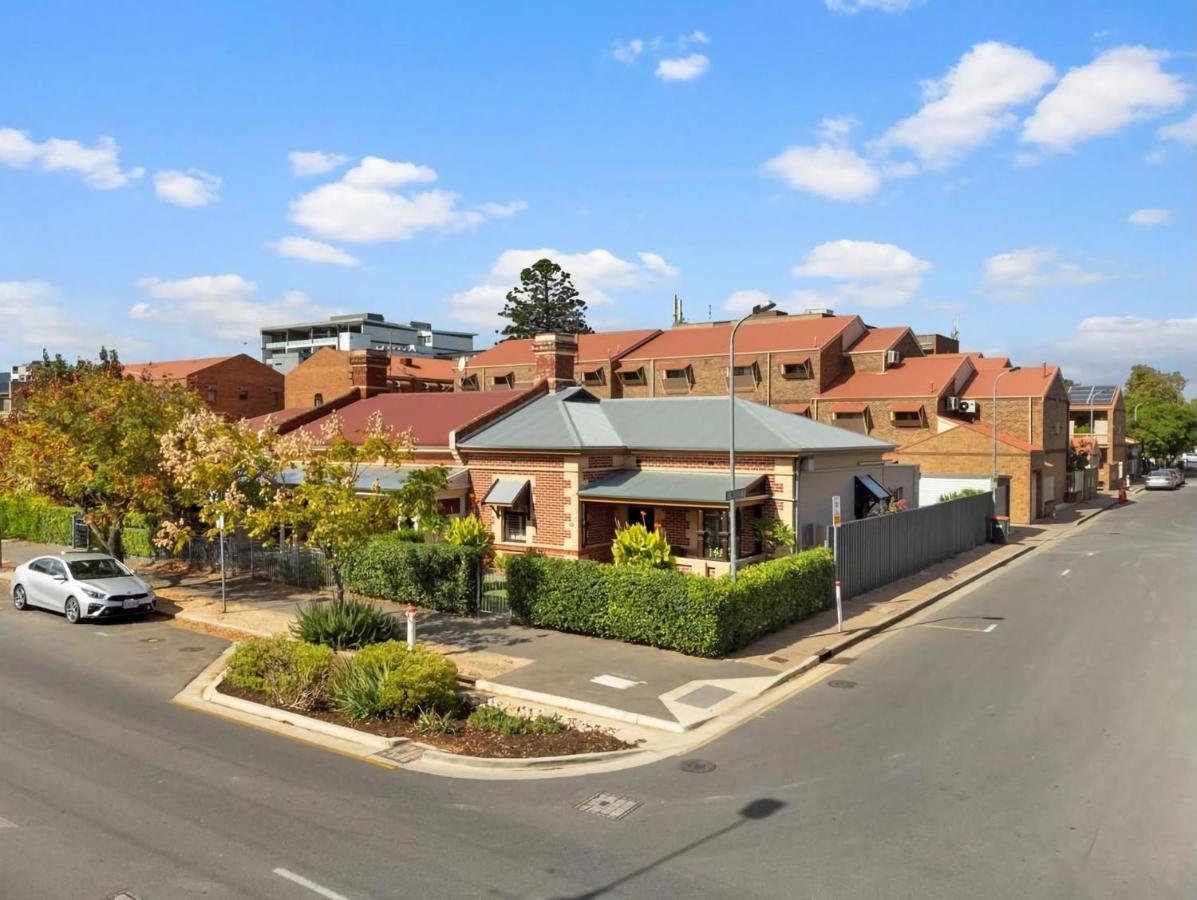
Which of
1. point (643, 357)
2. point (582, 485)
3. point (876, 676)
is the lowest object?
point (876, 676)

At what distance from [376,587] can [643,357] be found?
40.4 meters

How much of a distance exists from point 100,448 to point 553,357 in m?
14.4

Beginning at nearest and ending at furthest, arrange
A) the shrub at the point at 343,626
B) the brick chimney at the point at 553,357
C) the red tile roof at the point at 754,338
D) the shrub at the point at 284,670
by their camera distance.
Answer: the shrub at the point at 284,670
the shrub at the point at 343,626
the brick chimney at the point at 553,357
the red tile roof at the point at 754,338

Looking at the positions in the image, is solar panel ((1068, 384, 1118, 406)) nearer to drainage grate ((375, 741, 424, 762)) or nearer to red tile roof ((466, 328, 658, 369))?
red tile roof ((466, 328, 658, 369))

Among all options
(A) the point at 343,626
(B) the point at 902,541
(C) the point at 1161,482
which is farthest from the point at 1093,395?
(A) the point at 343,626

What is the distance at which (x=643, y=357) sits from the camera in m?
60.2

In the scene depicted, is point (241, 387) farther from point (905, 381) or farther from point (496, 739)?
point (496, 739)

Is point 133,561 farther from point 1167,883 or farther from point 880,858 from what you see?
point 1167,883

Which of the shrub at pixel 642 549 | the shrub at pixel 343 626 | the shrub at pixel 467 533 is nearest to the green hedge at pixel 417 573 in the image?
the shrub at pixel 467 533

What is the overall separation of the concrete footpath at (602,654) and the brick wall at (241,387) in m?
44.6

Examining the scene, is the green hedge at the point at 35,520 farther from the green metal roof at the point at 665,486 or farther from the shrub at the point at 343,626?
the green metal roof at the point at 665,486

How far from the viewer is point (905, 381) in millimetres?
49312

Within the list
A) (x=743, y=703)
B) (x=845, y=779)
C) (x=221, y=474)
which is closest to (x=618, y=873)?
(x=845, y=779)

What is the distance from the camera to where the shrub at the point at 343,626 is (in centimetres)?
1670
